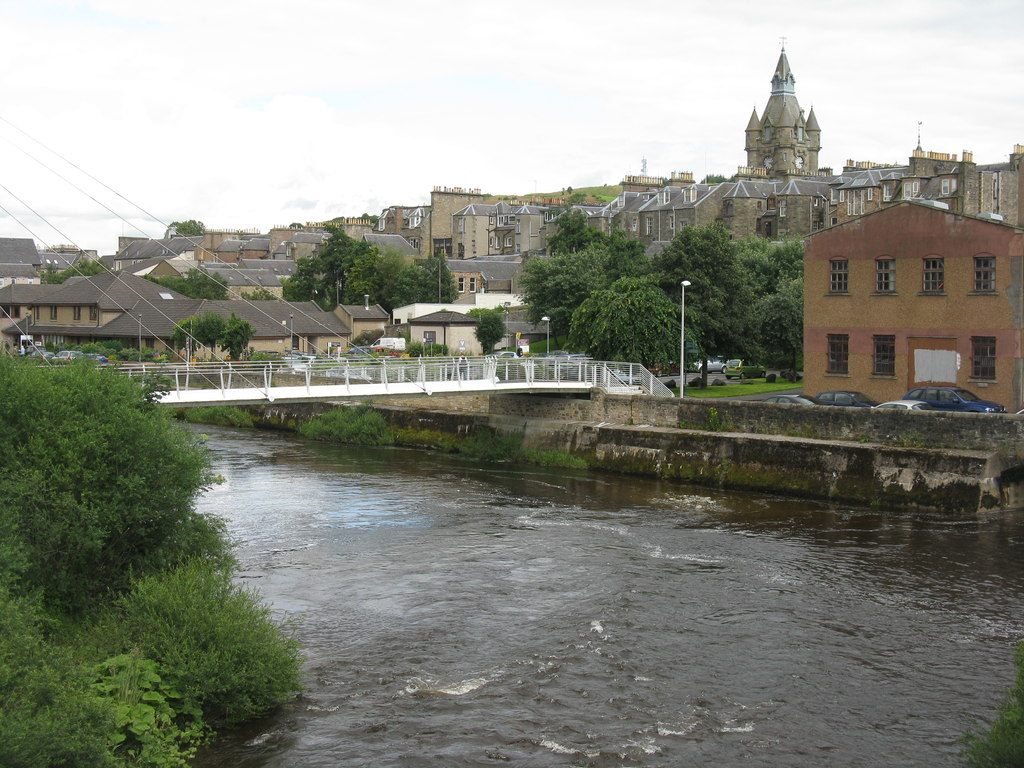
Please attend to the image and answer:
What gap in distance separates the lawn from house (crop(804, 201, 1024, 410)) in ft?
17.5

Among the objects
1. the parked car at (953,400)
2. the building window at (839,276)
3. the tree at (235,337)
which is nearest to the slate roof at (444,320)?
the tree at (235,337)

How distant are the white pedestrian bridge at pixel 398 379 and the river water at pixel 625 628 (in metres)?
3.15

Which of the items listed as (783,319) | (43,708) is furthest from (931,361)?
(43,708)

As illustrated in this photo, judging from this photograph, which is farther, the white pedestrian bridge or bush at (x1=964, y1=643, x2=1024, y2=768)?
the white pedestrian bridge

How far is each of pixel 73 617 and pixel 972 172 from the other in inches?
2586

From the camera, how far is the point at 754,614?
20.0m

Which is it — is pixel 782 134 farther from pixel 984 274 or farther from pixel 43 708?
pixel 43 708

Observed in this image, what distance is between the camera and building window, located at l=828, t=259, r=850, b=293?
39.9 m

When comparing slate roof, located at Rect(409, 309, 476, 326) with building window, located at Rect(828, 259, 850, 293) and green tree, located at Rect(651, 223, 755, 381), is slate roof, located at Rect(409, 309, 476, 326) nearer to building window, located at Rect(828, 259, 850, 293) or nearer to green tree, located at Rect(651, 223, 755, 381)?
green tree, located at Rect(651, 223, 755, 381)

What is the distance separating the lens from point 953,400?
3353cm

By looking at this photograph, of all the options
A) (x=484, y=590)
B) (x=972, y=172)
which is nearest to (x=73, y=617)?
(x=484, y=590)

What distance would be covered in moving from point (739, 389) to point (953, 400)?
15.0 meters

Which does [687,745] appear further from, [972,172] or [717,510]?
[972,172]

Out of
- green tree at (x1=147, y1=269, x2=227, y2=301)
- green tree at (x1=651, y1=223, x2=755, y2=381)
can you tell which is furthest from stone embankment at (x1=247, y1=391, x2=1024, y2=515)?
green tree at (x1=147, y1=269, x2=227, y2=301)
